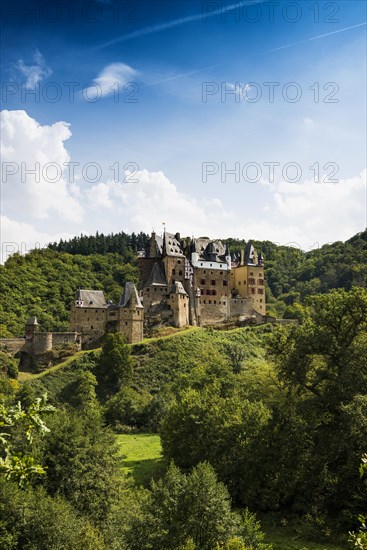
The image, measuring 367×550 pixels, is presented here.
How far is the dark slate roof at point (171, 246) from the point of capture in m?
79.7

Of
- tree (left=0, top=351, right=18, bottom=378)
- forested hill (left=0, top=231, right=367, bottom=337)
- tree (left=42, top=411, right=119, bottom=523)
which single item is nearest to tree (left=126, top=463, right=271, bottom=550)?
tree (left=42, top=411, right=119, bottom=523)

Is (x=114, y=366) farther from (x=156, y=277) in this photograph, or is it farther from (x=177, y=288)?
(x=156, y=277)

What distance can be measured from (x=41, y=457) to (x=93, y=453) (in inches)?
123

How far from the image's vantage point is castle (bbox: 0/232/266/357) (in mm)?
71000

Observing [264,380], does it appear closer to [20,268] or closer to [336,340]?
[336,340]

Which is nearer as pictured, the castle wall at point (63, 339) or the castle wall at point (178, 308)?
the castle wall at point (63, 339)

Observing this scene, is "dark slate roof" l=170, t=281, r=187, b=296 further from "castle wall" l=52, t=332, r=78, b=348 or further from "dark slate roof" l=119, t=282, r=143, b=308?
"castle wall" l=52, t=332, r=78, b=348

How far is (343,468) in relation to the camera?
92.4 feet

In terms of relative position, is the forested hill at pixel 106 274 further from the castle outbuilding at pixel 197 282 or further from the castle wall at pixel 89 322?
the castle wall at pixel 89 322

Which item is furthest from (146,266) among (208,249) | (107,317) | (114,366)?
(114,366)

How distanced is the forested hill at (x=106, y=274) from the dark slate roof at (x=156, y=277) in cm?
2755

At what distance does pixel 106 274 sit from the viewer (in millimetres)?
131500

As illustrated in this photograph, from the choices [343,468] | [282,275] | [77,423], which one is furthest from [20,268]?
[343,468]

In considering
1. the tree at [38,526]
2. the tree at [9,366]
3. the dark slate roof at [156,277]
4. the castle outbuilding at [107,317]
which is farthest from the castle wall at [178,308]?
the tree at [38,526]
